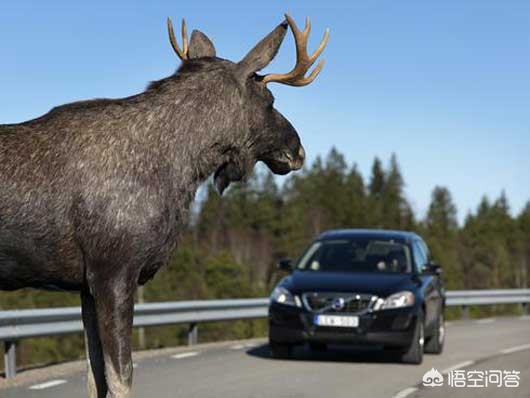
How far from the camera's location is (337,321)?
13719 mm

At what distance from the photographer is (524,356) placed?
50.4 ft

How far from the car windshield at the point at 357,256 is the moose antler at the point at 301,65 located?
7175mm

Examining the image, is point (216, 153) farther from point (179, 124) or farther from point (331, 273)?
point (331, 273)

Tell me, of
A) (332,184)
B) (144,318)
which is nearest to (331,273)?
(144,318)

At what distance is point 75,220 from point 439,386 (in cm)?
607

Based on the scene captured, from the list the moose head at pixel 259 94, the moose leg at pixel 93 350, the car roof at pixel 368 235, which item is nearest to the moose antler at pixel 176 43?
Answer: the moose head at pixel 259 94

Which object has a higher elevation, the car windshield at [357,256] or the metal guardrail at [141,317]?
the car windshield at [357,256]

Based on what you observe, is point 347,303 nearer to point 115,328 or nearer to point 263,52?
point 263,52

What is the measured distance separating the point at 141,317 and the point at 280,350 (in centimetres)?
231

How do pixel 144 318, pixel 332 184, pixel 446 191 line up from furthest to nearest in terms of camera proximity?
1. pixel 446 191
2. pixel 332 184
3. pixel 144 318

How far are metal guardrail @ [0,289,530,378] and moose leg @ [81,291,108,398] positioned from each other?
5230mm

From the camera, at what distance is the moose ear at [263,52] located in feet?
24.7

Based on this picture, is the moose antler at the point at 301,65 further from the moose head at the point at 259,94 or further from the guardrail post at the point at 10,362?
the guardrail post at the point at 10,362

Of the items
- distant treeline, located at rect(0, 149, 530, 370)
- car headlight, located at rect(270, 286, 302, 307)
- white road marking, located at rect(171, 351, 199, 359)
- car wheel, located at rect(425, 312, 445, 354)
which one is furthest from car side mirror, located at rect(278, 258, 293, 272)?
distant treeline, located at rect(0, 149, 530, 370)
